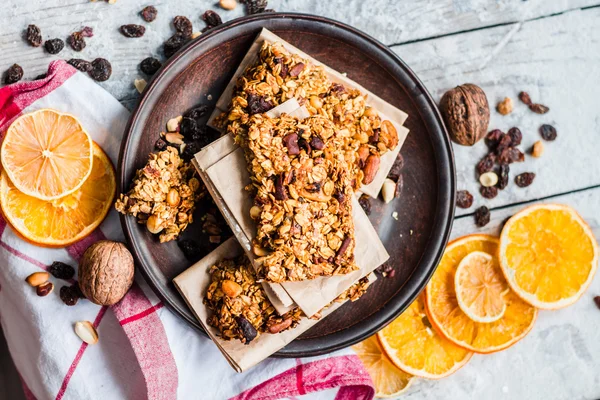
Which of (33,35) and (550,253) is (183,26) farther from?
(550,253)

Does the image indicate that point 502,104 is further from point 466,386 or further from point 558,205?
point 466,386

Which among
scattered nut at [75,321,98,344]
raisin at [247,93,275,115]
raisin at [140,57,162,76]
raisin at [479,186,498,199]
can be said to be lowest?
scattered nut at [75,321,98,344]

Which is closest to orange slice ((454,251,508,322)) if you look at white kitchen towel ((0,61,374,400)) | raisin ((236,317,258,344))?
white kitchen towel ((0,61,374,400))

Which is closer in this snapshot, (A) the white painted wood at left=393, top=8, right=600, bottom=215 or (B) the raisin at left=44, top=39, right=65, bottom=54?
(B) the raisin at left=44, top=39, right=65, bottom=54

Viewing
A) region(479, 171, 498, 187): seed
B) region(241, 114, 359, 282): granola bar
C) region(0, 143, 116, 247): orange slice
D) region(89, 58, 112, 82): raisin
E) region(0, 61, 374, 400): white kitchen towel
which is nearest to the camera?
region(241, 114, 359, 282): granola bar

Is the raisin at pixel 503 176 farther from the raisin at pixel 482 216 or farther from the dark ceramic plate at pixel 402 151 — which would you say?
the dark ceramic plate at pixel 402 151

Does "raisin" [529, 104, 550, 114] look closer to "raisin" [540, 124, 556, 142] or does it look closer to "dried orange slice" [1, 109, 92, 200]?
"raisin" [540, 124, 556, 142]

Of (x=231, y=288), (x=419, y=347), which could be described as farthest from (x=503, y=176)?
(x=231, y=288)
